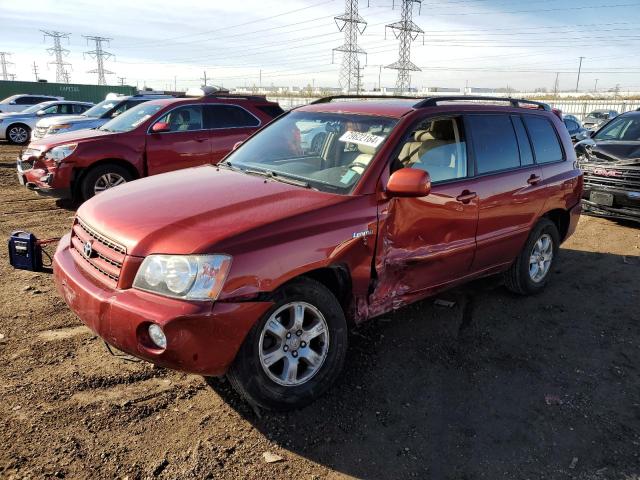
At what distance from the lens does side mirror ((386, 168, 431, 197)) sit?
3.11m

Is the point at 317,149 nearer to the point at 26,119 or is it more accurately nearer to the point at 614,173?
the point at 614,173

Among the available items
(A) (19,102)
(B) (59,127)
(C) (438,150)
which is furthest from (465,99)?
(A) (19,102)

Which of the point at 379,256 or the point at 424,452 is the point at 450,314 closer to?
the point at 379,256

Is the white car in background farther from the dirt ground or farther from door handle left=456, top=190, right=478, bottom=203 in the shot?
door handle left=456, top=190, right=478, bottom=203

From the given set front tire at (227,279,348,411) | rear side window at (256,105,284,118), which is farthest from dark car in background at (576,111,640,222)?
front tire at (227,279,348,411)

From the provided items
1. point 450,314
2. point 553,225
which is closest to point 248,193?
point 450,314

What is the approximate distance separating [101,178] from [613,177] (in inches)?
298

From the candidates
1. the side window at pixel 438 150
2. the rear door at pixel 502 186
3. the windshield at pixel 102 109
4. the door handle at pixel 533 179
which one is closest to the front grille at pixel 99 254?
the side window at pixel 438 150

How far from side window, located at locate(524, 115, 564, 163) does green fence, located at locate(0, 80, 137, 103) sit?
36519mm

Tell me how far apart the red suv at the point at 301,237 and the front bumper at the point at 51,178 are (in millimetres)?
4146

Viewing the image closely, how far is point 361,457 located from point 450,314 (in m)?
2.09

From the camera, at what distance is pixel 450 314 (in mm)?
4484

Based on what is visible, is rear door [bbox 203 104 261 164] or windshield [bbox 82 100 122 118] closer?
rear door [bbox 203 104 261 164]

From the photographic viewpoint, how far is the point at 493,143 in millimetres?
4254
